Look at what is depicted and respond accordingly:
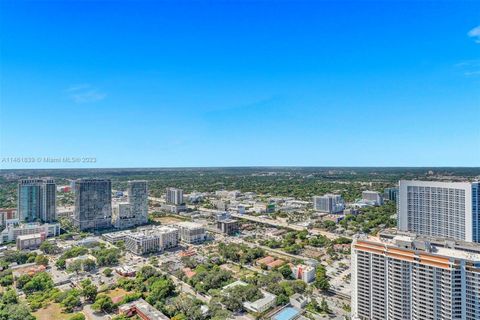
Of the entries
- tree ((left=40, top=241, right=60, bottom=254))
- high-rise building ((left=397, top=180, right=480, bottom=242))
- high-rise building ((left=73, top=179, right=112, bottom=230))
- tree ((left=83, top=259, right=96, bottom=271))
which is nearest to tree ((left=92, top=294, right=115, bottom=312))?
tree ((left=83, top=259, right=96, bottom=271))

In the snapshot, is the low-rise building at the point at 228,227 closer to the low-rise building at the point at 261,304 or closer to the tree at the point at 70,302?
the low-rise building at the point at 261,304

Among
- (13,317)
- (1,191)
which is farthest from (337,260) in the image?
(1,191)

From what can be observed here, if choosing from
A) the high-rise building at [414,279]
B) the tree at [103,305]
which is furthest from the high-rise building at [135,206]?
the high-rise building at [414,279]

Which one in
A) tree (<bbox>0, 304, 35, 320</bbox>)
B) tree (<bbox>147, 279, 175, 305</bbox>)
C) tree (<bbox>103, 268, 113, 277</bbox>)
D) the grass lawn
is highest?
tree (<bbox>0, 304, 35, 320</bbox>)

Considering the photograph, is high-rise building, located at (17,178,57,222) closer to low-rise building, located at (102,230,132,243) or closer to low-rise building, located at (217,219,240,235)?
low-rise building, located at (102,230,132,243)

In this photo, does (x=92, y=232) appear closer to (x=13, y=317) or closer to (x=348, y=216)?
(x=13, y=317)
